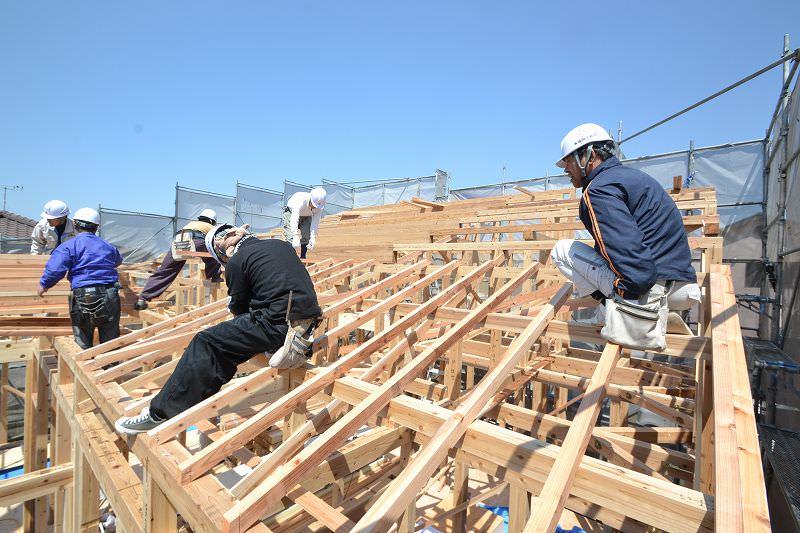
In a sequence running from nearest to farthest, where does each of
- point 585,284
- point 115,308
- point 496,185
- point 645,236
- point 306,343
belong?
point 645,236
point 585,284
point 306,343
point 115,308
point 496,185

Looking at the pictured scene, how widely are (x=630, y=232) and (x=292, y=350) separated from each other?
250 cm

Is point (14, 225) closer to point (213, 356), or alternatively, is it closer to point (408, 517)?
point (213, 356)

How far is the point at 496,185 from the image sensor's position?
55.3 feet

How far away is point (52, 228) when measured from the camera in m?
7.92

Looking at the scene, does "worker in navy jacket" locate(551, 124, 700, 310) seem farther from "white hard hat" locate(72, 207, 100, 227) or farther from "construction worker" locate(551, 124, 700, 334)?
"white hard hat" locate(72, 207, 100, 227)

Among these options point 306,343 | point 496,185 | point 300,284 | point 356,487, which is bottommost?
point 356,487

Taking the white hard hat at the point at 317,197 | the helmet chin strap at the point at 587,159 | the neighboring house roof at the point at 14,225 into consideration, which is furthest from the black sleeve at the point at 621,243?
the neighboring house roof at the point at 14,225

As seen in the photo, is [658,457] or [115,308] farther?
[115,308]

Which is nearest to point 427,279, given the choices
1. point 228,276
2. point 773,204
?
point 228,276

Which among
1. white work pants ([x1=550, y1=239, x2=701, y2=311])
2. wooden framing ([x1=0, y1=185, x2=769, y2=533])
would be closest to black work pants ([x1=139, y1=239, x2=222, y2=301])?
wooden framing ([x1=0, y1=185, x2=769, y2=533])

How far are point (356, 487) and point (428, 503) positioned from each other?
273 centimetres

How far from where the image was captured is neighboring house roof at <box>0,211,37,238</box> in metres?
20.8

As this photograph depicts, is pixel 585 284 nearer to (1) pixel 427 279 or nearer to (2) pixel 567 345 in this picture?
(1) pixel 427 279

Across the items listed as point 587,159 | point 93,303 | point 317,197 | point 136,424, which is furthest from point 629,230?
point 93,303
